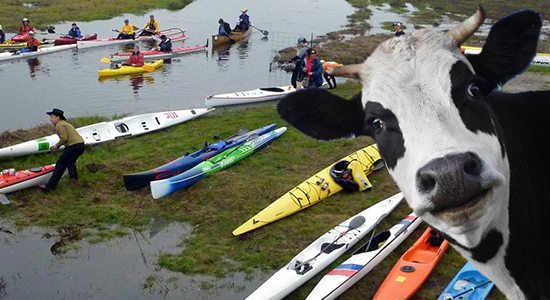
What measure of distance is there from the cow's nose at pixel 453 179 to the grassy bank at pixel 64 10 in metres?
33.3

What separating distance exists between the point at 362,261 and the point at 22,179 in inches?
275

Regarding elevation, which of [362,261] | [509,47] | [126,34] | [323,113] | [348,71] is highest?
[509,47]

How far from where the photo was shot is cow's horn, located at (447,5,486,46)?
254 cm

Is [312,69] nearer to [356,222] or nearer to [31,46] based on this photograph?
[356,222]

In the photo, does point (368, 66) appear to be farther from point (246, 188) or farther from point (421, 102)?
point (246, 188)

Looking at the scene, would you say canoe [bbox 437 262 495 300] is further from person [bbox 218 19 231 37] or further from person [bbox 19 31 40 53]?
person [bbox 218 19 231 37]

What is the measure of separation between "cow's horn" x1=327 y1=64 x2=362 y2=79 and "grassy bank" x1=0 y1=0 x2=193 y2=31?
1267 inches

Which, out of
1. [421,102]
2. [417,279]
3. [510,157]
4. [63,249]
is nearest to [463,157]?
[421,102]

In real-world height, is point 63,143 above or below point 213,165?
above

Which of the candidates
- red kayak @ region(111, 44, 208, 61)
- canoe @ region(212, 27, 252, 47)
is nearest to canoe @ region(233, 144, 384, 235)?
red kayak @ region(111, 44, 208, 61)

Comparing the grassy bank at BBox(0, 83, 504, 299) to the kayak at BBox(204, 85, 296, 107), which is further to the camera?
the kayak at BBox(204, 85, 296, 107)

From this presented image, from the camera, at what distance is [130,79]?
68.5 feet

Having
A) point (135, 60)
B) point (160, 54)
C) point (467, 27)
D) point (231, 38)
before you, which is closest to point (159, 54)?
point (160, 54)

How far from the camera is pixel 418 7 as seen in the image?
47.2 m
